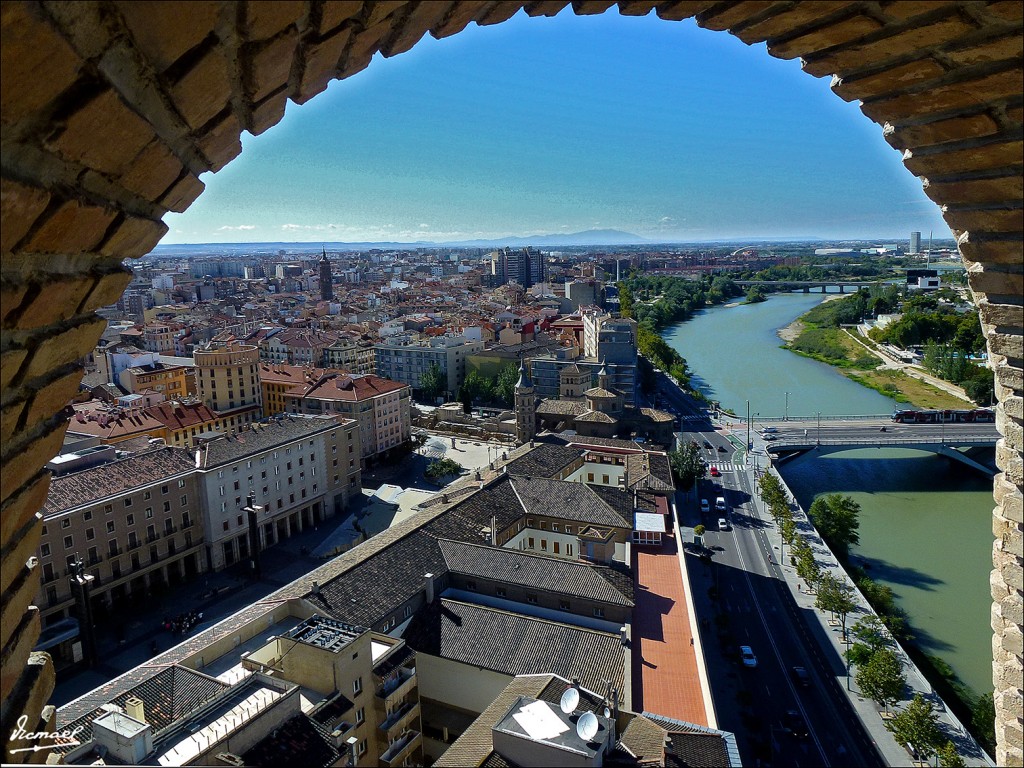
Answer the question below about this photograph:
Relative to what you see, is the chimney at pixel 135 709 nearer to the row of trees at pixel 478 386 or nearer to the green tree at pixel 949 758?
the green tree at pixel 949 758

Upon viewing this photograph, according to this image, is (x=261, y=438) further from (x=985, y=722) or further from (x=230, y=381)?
(x=985, y=722)

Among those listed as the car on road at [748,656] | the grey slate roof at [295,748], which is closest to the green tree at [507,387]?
A: the car on road at [748,656]

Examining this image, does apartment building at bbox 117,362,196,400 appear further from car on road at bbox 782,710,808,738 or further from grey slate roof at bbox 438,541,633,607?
car on road at bbox 782,710,808,738

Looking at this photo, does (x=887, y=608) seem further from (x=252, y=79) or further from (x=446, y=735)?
(x=252, y=79)

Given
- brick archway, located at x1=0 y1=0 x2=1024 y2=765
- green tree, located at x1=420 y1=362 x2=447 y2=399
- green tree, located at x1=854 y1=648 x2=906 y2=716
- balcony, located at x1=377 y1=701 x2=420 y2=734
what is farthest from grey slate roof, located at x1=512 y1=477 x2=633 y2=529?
green tree, located at x1=420 y1=362 x2=447 y2=399

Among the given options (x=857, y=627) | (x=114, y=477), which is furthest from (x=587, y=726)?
(x=114, y=477)

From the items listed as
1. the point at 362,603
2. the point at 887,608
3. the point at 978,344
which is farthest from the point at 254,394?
the point at 978,344
